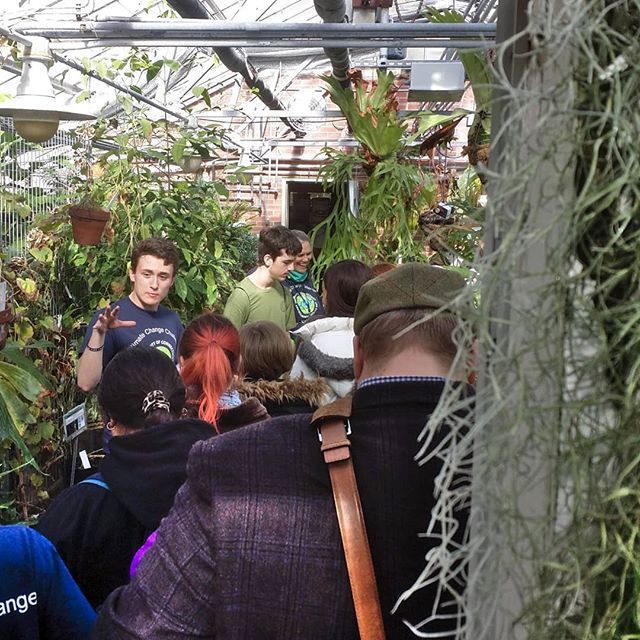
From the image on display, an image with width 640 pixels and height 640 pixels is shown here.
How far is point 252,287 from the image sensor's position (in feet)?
13.8

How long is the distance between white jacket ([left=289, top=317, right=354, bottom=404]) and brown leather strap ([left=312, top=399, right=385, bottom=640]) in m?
1.65

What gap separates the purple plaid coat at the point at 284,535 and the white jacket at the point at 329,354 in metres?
1.62

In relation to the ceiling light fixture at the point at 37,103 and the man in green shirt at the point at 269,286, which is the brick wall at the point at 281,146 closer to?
the man in green shirt at the point at 269,286

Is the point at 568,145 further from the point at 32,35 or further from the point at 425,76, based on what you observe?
the point at 425,76

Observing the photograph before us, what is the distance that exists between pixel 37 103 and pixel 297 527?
2676mm

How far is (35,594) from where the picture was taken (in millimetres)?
1436

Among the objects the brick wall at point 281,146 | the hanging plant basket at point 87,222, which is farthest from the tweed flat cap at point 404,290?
the brick wall at point 281,146

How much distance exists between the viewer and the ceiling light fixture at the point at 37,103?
132 inches

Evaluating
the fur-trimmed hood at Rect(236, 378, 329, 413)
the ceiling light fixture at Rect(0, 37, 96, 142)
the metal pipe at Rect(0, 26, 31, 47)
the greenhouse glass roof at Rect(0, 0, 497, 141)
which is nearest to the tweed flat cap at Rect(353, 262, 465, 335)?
the fur-trimmed hood at Rect(236, 378, 329, 413)

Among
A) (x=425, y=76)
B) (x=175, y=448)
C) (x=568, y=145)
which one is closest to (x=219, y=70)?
(x=425, y=76)

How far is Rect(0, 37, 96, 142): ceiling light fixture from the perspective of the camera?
3.36 meters

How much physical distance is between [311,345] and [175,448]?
1.29m

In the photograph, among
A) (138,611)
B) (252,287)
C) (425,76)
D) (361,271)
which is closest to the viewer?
(138,611)

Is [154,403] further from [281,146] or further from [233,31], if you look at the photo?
[281,146]
